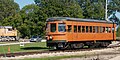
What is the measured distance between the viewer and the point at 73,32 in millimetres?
31859

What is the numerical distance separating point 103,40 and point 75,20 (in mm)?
6586

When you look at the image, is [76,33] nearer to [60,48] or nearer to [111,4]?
[60,48]

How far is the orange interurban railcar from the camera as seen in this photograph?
31.1 meters

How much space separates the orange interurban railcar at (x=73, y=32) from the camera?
31.1 meters

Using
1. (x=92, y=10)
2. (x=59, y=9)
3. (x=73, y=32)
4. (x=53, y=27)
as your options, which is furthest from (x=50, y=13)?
(x=53, y=27)

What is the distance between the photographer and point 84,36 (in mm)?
33406

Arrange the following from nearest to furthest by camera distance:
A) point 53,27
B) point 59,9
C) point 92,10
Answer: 1. point 53,27
2. point 59,9
3. point 92,10

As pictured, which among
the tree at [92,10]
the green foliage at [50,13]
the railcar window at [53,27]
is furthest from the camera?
the tree at [92,10]

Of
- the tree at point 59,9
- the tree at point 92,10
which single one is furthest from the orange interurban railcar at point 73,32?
the tree at point 92,10

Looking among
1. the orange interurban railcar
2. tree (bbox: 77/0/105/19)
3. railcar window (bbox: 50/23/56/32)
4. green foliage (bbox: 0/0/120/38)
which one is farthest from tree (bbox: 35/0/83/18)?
railcar window (bbox: 50/23/56/32)

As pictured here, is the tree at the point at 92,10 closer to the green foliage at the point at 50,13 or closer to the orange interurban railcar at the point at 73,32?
the green foliage at the point at 50,13

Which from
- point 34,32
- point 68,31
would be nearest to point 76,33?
point 68,31

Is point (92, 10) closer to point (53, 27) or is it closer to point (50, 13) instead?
point (50, 13)

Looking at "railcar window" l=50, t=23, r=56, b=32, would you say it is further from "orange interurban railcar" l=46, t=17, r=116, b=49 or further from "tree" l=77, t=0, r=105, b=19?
"tree" l=77, t=0, r=105, b=19
